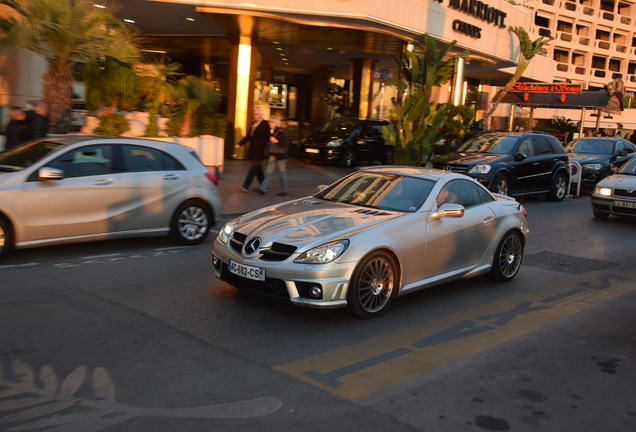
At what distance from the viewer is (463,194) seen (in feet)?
24.9

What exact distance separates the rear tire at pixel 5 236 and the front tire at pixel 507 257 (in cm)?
584

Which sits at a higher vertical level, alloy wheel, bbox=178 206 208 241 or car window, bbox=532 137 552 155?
car window, bbox=532 137 552 155

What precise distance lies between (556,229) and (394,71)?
2188cm

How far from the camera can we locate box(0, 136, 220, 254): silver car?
779 centimetres

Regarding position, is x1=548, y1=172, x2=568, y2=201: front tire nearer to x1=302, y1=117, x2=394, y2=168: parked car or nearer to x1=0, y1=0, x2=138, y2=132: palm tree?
x1=302, y1=117, x2=394, y2=168: parked car

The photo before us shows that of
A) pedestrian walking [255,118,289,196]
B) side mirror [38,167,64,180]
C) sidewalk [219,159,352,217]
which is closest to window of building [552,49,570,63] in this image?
sidewalk [219,159,352,217]

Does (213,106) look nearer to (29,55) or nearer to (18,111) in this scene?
(29,55)

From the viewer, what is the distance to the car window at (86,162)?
819 cm

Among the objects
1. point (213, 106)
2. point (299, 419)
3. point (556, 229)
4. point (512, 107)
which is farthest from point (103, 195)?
point (512, 107)

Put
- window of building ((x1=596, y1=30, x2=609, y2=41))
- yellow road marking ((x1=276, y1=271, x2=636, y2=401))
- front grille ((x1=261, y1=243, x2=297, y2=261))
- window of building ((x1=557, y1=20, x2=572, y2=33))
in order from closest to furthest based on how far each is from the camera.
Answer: yellow road marking ((x1=276, y1=271, x2=636, y2=401)), front grille ((x1=261, y1=243, x2=297, y2=261)), window of building ((x1=557, y1=20, x2=572, y2=33)), window of building ((x1=596, y1=30, x2=609, y2=41))

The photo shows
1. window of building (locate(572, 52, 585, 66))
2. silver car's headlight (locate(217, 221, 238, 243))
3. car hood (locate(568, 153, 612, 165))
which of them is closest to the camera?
silver car's headlight (locate(217, 221, 238, 243))

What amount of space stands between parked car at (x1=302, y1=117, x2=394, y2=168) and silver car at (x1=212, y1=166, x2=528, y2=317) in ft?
49.4

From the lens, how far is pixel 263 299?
669cm

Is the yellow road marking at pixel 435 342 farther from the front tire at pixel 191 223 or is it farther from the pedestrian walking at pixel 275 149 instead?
the pedestrian walking at pixel 275 149
